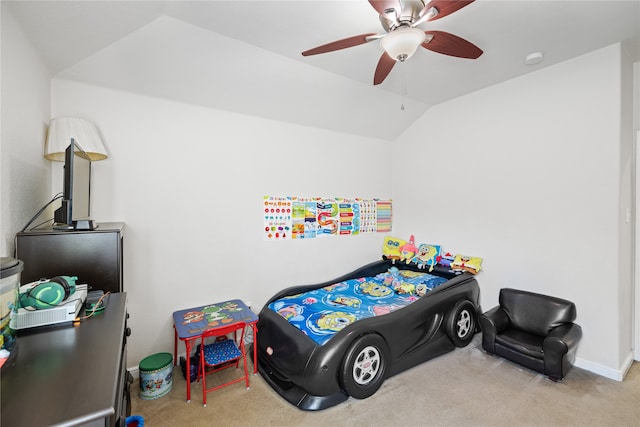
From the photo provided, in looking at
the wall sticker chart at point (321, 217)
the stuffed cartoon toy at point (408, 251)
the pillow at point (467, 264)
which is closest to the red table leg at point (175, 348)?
the wall sticker chart at point (321, 217)

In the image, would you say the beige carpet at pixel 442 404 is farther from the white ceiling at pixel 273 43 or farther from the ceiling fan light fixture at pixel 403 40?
the white ceiling at pixel 273 43

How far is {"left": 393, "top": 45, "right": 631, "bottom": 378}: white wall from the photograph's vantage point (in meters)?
2.38

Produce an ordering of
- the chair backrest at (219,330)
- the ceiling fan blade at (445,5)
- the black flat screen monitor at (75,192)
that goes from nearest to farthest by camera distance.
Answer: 1. the ceiling fan blade at (445,5)
2. the black flat screen monitor at (75,192)
3. the chair backrest at (219,330)

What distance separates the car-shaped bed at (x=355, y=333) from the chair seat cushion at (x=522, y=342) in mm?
369

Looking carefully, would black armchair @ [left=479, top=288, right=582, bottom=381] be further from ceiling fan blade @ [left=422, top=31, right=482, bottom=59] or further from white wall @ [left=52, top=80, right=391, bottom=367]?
ceiling fan blade @ [left=422, top=31, right=482, bottom=59]

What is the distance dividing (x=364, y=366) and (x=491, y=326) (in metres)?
1.33

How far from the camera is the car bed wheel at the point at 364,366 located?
80.9 inches

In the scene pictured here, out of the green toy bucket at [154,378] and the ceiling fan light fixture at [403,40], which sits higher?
the ceiling fan light fixture at [403,40]

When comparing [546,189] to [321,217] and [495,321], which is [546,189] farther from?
[321,217]

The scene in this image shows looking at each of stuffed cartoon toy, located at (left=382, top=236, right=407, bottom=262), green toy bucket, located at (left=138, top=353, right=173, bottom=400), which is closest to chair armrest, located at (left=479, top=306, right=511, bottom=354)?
stuffed cartoon toy, located at (left=382, top=236, right=407, bottom=262)

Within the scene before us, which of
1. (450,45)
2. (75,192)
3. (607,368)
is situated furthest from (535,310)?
(75,192)

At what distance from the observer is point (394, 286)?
3203 millimetres

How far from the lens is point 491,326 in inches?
103

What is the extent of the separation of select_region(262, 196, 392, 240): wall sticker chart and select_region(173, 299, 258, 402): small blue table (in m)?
0.81
